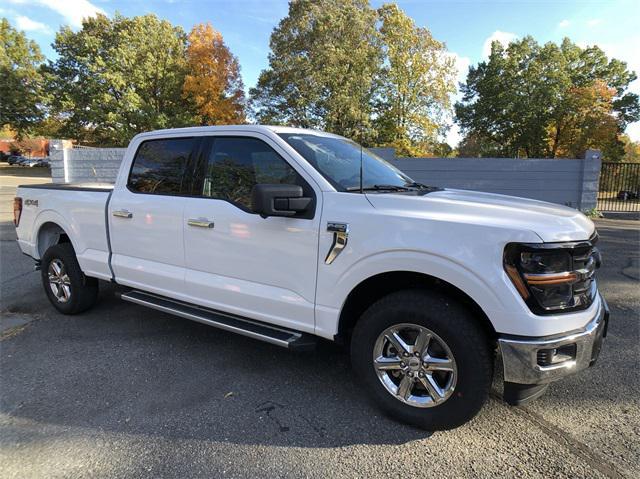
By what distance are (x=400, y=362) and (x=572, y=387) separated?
1.54 metres

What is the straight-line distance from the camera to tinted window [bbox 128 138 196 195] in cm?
394

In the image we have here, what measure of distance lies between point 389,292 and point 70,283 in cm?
362

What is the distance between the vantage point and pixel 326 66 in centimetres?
2680

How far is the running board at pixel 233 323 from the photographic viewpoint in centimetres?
308

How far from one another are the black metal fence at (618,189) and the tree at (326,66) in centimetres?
1304

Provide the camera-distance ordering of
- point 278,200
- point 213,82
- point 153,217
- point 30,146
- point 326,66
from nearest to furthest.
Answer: point 278,200, point 153,217, point 326,66, point 213,82, point 30,146

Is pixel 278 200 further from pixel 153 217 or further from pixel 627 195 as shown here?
pixel 627 195

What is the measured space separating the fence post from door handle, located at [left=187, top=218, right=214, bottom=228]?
13525 mm

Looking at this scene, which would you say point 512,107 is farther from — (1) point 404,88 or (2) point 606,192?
(2) point 606,192

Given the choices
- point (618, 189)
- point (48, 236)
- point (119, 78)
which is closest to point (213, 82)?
point (119, 78)

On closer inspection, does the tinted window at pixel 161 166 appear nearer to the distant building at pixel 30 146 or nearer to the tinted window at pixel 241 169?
the tinted window at pixel 241 169

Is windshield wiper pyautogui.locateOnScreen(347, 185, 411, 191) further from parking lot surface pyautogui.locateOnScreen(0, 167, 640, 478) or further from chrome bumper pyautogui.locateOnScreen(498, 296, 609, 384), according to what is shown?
parking lot surface pyautogui.locateOnScreen(0, 167, 640, 478)

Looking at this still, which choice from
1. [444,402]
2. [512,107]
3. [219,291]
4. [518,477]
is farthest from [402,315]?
[512,107]

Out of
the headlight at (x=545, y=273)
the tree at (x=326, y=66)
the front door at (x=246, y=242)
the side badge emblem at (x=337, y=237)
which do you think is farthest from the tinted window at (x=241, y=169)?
the tree at (x=326, y=66)
